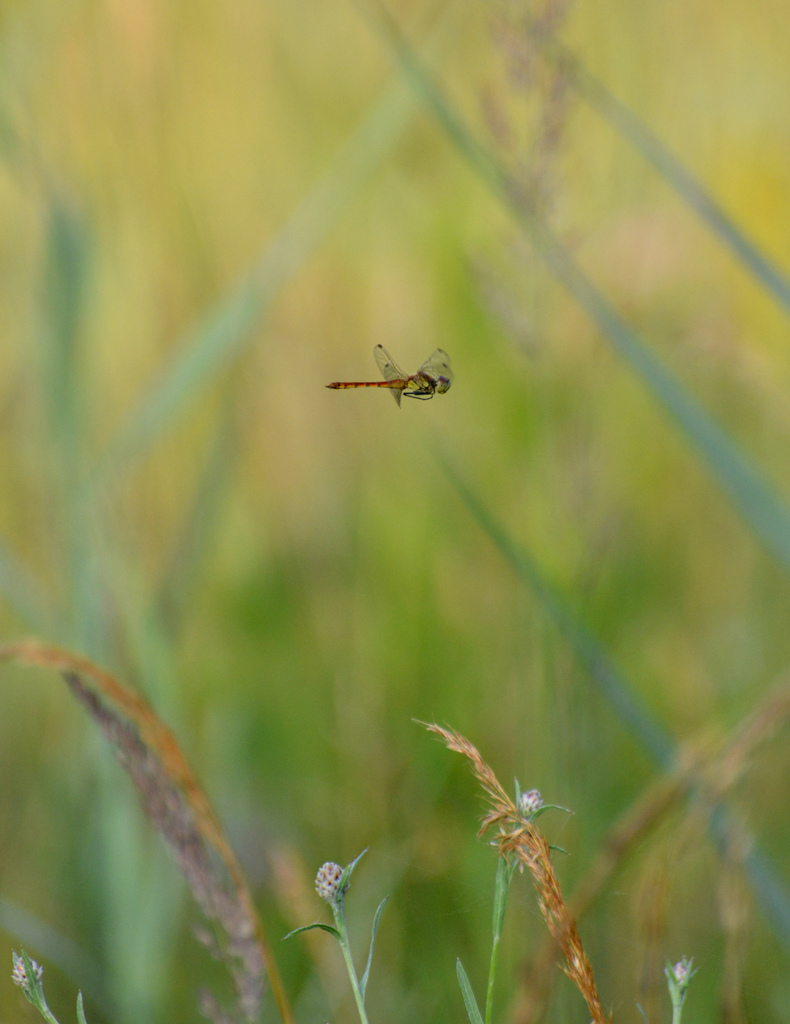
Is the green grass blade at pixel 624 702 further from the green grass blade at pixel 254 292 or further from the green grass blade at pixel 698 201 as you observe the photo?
the green grass blade at pixel 254 292

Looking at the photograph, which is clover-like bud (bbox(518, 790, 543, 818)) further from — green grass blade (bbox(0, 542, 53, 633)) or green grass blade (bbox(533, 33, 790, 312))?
green grass blade (bbox(0, 542, 53, 633))

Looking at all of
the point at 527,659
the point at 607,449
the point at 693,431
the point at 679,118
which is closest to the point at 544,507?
the point at 527,659

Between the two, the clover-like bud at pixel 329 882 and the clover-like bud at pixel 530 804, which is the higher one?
the clover-like bud at pixel 329 882

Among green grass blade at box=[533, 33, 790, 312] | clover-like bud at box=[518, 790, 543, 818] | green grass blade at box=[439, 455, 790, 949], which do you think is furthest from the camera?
green grass blade at box=[533, 33, 790, 312]

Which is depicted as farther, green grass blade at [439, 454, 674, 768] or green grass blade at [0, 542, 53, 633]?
green grass blade at [0, 542, 53, 633]

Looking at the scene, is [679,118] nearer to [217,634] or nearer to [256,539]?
[256,539]

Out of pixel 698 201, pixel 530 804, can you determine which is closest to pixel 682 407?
pixel 698 201

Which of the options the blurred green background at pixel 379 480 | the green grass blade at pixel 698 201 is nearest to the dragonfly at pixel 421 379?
the blurred green background at pixel 379 480

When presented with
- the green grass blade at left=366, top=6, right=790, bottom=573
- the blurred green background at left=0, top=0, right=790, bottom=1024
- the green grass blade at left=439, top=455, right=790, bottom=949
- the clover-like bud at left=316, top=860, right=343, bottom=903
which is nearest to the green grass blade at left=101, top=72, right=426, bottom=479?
the blurred green background at left=0, top=0, right=790, bottom=1024
